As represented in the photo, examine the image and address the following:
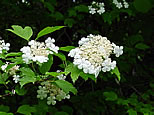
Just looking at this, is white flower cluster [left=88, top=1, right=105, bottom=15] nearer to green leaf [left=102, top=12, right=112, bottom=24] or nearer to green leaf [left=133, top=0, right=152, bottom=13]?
green leaf [left=102, top=12, right=112, bottom=24]

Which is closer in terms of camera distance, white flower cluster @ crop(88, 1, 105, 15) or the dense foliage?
the dense foliage

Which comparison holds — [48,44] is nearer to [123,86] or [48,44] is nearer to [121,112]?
[121,112]

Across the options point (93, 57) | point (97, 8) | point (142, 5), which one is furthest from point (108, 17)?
point (142, 5)

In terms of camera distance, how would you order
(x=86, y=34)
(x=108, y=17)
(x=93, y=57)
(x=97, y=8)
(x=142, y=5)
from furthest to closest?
(x=86, y=34) → (x=97, y=8) → (x=108, y=17) → (x=93, y=57) → (x=142, y=5)

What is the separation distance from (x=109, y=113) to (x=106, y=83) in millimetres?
517

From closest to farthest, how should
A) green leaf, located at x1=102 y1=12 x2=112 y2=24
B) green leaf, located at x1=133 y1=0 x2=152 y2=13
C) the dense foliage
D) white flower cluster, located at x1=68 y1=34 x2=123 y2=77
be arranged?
green leaf, located at x1=133 y1=0 x2=152 y2=13 → white flower cluster, located at x1=68 y1=34 x2=123 y2=77 → the dense foliage → green leaf, located at x1=102 y1=12 x2=112 y2=24

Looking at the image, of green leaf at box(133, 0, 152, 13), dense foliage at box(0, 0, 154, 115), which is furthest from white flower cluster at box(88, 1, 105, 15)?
green leaf at box(133, 0, 152, 13)

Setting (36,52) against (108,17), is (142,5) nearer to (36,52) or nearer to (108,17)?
(36,52)

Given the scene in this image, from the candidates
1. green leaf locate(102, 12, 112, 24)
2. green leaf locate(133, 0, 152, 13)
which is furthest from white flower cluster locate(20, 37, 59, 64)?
green leaf locate(102, 12, 112, 24)

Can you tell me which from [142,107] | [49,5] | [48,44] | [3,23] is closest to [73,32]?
[49,5]

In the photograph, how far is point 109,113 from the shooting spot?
3848mm

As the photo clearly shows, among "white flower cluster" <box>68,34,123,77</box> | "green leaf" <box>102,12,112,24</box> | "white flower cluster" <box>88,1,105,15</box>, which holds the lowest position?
"white flower cluster" <box>68,34,123,77</box>

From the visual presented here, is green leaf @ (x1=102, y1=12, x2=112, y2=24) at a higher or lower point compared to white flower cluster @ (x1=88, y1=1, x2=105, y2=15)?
lower

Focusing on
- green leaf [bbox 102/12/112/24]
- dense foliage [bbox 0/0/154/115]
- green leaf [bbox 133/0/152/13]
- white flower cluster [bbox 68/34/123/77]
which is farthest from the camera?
green leaf [bbox 102/12/112/24]
